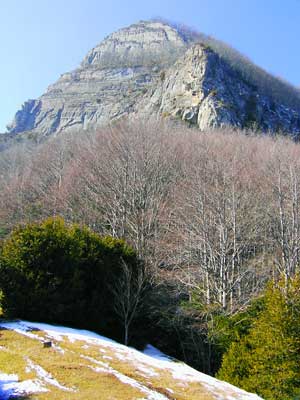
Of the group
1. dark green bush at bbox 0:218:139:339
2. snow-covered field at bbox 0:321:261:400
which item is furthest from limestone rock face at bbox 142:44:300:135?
snow-covered field at bbox 0:321:261:400

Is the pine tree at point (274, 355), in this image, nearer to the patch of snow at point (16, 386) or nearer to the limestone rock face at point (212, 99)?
the patch of snow at point (16, 386)

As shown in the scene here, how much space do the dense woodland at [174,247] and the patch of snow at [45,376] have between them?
19.3 ft

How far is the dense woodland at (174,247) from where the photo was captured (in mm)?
15250

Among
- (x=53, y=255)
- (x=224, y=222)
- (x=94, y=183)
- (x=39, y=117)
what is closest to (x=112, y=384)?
→ (x=53, y=255)

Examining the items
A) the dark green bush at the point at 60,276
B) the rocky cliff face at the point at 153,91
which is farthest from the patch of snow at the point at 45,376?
the rocky cliff face at the point at 153,91

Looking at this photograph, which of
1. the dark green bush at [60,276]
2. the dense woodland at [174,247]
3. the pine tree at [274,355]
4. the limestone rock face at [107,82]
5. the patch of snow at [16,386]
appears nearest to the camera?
the patch of snow at [16,386]

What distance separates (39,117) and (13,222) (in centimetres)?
8202

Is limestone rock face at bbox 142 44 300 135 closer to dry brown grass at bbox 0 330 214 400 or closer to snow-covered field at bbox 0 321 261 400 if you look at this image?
snow-covered field at bbox 0 321 261 400

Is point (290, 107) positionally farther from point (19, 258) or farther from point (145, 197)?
point (19, 258)

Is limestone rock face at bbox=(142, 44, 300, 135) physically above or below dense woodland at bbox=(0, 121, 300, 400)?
above

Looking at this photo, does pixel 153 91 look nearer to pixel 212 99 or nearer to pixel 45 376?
pixel 212 99

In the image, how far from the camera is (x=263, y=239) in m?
26.6

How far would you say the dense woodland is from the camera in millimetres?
15250

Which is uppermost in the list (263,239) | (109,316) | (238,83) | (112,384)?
(238,83)
